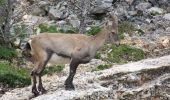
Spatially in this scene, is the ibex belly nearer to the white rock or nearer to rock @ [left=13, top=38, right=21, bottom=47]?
rock @ [left=13, top=38, right=21, bottom=47]

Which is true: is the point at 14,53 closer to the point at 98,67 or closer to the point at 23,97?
the point at 98,67

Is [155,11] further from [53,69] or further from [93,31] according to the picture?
[53,69]

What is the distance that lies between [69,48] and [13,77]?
20.0 ft

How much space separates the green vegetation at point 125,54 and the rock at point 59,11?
182 inches

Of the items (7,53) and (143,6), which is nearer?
(7,53)

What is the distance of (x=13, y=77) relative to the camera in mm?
20062

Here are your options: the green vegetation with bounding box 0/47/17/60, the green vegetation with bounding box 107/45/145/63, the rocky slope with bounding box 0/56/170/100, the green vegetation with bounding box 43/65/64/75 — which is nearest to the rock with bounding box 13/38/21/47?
the green vegetation with bounding box 0/47/17/60

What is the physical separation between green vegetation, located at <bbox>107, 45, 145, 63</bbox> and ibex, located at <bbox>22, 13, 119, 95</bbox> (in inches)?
340

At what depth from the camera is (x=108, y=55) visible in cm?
2394

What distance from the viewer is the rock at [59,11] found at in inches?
1105

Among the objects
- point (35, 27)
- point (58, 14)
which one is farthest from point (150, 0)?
point (35, 27)

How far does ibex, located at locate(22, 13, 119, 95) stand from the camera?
14.5m

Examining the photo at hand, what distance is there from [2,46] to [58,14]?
527cm

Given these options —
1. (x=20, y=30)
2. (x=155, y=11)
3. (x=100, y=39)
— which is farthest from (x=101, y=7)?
(x=100, y=39)
